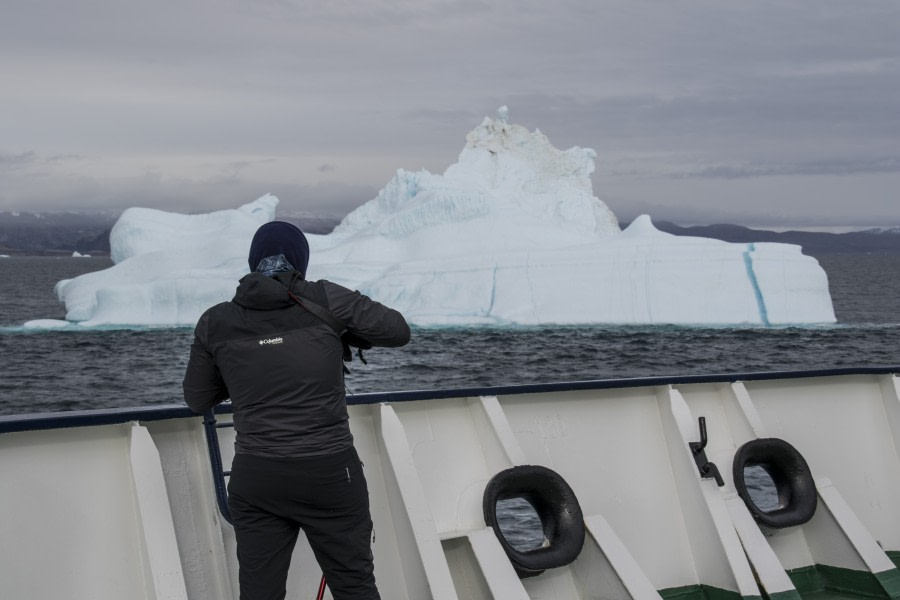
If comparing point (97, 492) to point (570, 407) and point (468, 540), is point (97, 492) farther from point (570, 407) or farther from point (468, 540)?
point (570, 407)

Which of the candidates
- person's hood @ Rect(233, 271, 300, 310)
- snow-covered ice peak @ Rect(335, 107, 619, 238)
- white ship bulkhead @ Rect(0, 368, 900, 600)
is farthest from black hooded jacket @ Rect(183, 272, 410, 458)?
snow-covered ice peak @ Rect(335, 107, 619, 238)

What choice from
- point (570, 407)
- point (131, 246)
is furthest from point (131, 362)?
point (570, 407)

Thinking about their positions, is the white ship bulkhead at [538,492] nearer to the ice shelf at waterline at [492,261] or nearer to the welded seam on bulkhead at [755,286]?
Answer: the ice shelf at waterline at [492,261]

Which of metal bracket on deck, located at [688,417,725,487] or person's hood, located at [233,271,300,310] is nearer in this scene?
person's hood, located at [233,271,300,310]

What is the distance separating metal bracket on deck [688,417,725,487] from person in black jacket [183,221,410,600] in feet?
A: 5.38

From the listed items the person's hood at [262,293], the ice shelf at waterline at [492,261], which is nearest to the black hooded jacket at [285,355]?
the person's hood at [262,293]

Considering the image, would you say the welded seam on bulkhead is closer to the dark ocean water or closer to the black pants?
the dark ocean water

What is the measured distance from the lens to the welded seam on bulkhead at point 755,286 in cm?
2900

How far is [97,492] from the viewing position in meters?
2.86

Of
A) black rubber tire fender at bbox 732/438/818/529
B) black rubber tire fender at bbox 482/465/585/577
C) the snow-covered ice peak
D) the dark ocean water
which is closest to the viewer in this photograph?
black rubber tire fender at bbox 482/465/585/577

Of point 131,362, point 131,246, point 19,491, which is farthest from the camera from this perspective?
point 131,246

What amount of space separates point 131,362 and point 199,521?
25.7m

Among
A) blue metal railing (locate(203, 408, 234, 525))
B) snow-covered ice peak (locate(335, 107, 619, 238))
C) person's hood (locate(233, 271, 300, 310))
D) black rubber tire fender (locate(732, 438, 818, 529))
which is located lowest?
black rubber tire fender (locate(732, 438, 818, 529))

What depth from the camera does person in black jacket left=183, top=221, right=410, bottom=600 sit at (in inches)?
89.4
